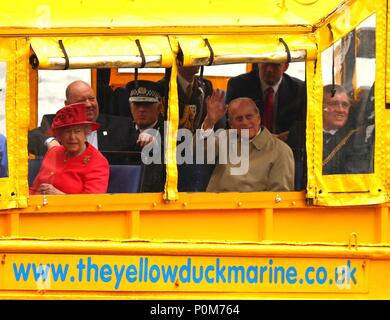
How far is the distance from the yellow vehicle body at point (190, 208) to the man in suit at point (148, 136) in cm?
8

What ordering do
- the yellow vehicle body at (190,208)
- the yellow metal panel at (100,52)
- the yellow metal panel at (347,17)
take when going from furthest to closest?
1. the yellow metal panel at (347,17)
2. the yellow vehicle body at (190,208)
3. the yellow metal panel at (100,52)

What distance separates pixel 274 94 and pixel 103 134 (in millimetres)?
1060

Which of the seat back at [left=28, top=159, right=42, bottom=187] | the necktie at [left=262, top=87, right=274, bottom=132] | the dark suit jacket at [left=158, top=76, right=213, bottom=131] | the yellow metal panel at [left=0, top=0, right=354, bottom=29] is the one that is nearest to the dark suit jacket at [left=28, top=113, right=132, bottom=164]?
the seat back at [left=28, top=159, right=42, bottom=187]

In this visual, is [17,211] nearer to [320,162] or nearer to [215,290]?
[215,290]

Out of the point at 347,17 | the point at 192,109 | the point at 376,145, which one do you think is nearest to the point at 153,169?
the point at 192,109

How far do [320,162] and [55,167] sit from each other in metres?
1.59

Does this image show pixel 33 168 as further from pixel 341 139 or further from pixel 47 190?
pixel 341 139

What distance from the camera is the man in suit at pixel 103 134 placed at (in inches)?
279

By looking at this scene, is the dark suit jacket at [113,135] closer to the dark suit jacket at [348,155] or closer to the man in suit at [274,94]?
the man in suit at [274,94]

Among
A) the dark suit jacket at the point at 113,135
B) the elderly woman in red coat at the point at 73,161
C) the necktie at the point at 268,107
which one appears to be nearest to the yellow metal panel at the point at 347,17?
the necktie at the point at 268,107

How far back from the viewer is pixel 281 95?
23.8ft

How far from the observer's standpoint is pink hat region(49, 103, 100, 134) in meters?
7.06

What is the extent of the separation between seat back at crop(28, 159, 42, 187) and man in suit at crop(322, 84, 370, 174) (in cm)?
171

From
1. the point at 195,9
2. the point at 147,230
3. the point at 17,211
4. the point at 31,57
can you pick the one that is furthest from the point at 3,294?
the point at 195,9
